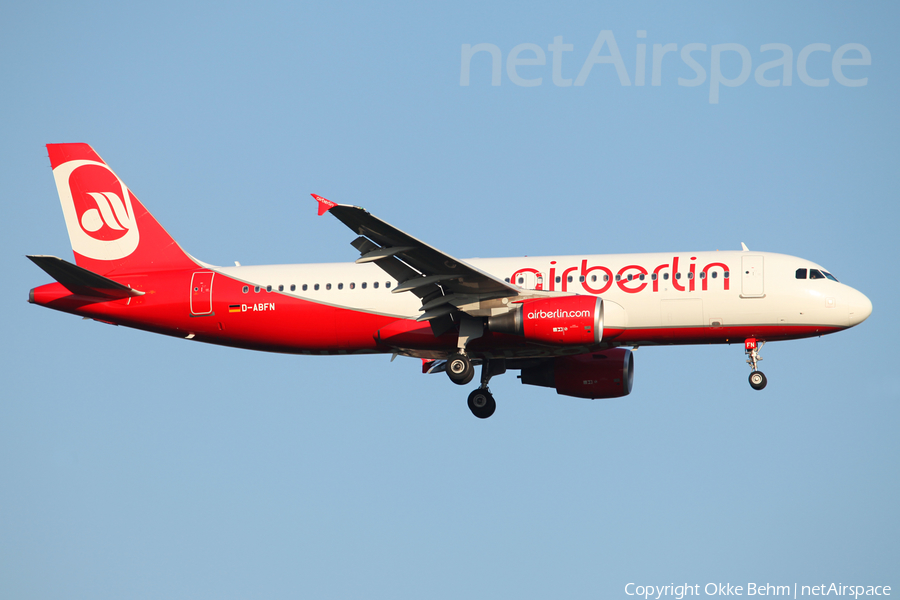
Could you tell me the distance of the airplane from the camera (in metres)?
33.8

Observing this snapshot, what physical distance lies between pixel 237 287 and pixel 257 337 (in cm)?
198

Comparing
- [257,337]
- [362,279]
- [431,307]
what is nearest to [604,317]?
[431,307]

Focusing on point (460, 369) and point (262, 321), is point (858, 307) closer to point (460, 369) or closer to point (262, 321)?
point (460, 369)

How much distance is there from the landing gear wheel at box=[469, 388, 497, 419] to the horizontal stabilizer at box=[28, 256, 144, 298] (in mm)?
12870

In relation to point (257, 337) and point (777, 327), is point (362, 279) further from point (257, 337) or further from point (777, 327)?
point (777, 327)

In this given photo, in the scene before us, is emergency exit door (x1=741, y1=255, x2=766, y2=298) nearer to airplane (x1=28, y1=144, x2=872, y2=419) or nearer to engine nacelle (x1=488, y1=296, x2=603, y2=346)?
airplane (x1=28, y1=144, x2=872, y2=419)

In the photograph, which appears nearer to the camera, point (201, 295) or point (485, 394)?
point (201, 295)

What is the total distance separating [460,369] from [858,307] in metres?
13.5

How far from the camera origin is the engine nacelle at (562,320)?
108 feet

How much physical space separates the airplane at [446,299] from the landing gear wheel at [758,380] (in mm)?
45

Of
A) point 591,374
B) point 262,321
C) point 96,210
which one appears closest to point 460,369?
point 591,374

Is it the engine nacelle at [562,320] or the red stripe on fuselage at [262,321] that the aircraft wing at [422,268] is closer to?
the engine nacelle at [562,320]

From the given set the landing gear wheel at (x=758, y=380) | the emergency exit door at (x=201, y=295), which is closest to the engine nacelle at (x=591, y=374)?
the landing gear wheel at (x=758, y=380)

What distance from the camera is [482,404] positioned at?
127 feet
